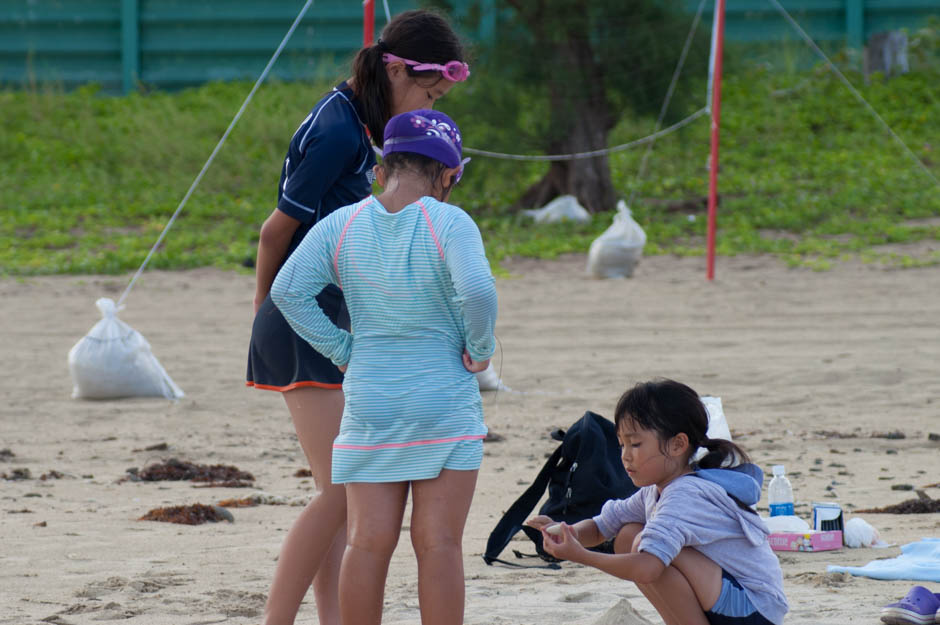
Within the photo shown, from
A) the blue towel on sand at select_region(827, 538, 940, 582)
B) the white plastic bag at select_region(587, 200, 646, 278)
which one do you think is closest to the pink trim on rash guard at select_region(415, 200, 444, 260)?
the blue towel on sand at select_region(827, 538, 940, 582)

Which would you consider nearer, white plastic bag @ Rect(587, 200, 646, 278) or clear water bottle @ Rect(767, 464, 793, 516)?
clear water bottle @ Rect(767, 464, 793, 516)

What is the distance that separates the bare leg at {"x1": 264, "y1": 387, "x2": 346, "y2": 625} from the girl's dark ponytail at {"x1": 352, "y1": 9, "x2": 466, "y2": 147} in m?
0.62

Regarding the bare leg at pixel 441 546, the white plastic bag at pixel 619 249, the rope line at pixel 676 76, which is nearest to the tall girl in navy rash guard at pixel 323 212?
the bare leg at pixel 441 546

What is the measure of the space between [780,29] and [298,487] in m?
12.3

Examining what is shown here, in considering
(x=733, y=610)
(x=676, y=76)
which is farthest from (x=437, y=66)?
(x=676, y=76)

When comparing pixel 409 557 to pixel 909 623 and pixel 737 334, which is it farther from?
pixel 737 334

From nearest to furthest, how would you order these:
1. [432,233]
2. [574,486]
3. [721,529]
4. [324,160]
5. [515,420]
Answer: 1. [432,233]
2. [721,529]
3. [324,160]
4. [574,486]
5. [515,420]

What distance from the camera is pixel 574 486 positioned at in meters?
3.69

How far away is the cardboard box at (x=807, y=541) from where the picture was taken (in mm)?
3732

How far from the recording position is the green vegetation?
1170 cm

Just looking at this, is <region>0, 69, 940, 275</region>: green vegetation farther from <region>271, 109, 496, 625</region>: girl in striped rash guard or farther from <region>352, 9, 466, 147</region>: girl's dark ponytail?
<region>271, 109, 496, 625</region>: girl in striped rash guard

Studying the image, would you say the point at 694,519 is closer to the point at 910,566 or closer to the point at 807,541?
the point at 910,566

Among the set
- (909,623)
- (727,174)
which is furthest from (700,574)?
(727,174)

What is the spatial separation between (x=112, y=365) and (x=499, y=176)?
7.09 meters
